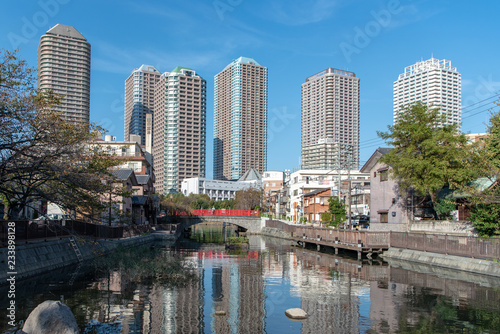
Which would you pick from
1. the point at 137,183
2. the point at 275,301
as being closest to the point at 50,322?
the point at 275,301

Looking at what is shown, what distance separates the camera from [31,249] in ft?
86.3

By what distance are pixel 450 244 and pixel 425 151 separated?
11593 millimetres

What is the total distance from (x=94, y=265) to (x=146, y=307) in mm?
14154

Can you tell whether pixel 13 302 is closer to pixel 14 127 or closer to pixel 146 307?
pixel 146 307

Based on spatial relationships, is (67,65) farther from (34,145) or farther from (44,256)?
(34,145)

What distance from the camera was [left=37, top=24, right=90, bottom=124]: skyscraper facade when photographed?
182 meters

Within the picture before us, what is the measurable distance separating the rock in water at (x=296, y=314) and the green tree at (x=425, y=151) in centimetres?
2437

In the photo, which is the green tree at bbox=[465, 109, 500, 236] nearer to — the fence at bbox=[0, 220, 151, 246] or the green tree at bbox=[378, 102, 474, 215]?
the green tree at bbox=[378, 102, 474, 215]

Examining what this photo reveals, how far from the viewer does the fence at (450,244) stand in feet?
91.9

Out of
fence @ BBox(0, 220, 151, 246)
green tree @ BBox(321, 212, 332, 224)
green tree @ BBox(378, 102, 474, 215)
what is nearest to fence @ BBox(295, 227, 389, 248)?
green tree @ BBox(378, 102, 474, 215)

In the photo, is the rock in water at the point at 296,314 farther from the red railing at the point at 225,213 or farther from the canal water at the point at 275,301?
the red railing at the point at 225,213

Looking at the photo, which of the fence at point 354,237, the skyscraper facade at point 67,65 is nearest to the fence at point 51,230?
the fence at point 354,237

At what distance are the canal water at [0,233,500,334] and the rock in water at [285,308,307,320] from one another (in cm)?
28

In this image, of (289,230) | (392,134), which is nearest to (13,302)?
(392,134)
